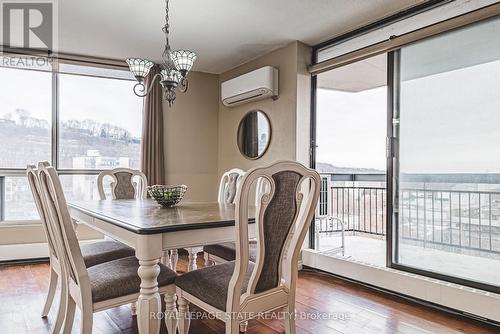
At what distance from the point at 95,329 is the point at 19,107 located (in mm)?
3010

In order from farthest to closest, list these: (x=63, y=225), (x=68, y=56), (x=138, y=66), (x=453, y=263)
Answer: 1. (x=68, y=56)
2. (x=453, y=263)
3. (x=138, y=66)
4. (x=63, y=225)

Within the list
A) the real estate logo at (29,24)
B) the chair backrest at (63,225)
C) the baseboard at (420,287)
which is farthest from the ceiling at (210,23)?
the baseboard at (420,287)

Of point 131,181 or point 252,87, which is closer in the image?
point 131,181

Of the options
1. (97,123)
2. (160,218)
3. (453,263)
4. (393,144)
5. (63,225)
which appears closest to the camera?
(63,225)

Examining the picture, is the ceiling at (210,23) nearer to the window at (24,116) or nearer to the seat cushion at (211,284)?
the window at (24,116)

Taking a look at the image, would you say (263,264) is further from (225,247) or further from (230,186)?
(230,186)

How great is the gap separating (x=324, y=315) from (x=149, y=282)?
57.8 inches

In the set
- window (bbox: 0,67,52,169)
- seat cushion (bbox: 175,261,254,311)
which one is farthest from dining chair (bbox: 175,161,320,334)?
window (bbox: 0,67,52,169)

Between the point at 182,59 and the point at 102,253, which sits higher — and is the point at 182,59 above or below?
above

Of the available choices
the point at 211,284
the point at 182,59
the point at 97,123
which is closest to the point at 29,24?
the point at 97,123

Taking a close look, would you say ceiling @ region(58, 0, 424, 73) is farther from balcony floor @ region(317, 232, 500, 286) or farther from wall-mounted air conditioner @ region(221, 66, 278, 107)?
balcony floor @ region(317, 232, 500, 286)

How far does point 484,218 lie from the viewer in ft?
8.41

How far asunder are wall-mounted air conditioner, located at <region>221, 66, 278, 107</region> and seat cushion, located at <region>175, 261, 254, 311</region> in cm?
240

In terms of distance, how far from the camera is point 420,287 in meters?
2.82
